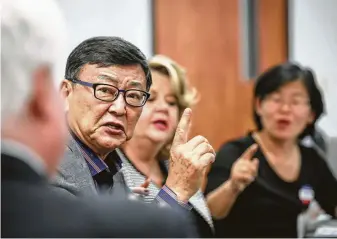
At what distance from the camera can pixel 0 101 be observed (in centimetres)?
68

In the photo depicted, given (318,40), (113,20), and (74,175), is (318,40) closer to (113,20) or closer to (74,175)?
(113,20)

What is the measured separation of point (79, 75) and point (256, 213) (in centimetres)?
111

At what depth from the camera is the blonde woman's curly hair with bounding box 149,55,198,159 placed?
6.91 feet

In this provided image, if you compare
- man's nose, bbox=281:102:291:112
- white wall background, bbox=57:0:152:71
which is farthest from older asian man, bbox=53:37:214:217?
white wall background, bbox=57:0:152:71

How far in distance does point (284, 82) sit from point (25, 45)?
1.95 m

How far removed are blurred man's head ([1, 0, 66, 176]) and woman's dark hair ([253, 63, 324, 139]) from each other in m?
1.89

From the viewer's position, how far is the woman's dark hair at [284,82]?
2.54m

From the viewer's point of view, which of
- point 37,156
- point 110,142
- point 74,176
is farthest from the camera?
point 110,142

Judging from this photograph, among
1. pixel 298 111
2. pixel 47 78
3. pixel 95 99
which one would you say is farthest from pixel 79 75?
pixel 298 111

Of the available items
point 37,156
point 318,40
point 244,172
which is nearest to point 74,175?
point 37,156

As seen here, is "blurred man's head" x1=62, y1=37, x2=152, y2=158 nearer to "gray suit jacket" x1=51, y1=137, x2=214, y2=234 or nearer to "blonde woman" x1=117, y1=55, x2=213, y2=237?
"gray suit jacket" x1=51, y1=137, x2=214, y2=234

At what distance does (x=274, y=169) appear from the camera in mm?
2484

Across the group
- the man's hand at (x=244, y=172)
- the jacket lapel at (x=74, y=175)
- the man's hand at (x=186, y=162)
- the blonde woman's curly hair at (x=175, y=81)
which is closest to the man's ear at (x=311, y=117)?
the man's hand at (x=244, y=172)

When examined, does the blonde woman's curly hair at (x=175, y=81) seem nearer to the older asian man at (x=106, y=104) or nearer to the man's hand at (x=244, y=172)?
the man's hand at (x=244, y=172)
